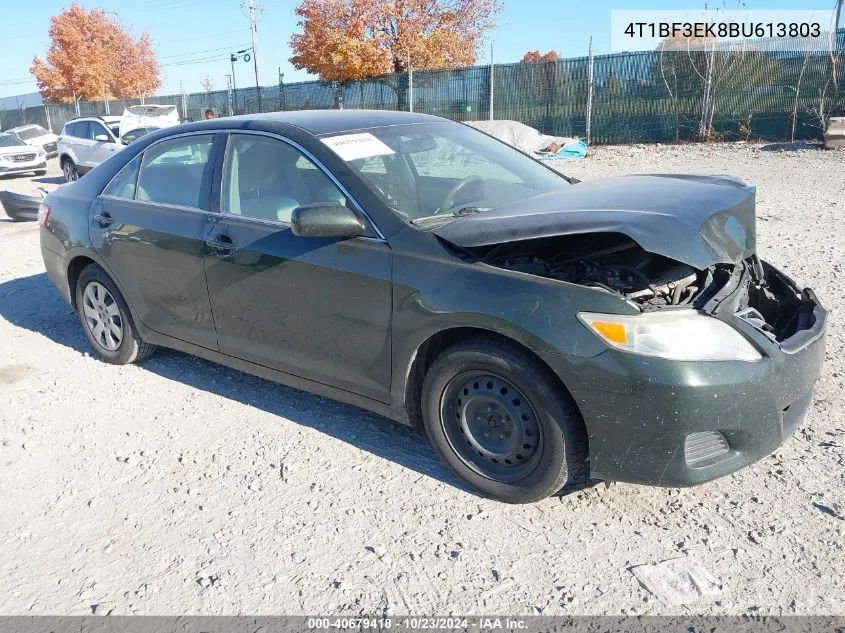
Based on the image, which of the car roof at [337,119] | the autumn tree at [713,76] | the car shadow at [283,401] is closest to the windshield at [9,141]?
the car shadow at [283,401]

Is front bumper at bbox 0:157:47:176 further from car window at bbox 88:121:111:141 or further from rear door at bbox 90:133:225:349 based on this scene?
rear door at bbox 90:133:225:349

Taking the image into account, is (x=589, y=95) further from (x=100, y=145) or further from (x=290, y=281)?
(x=290, y=281)

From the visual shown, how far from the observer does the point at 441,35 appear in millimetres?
32750

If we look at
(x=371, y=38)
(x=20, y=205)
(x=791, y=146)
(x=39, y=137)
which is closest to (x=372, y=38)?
(x=371, y=38)

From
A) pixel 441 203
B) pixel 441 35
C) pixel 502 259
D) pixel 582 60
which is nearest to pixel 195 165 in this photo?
pixel 441 203

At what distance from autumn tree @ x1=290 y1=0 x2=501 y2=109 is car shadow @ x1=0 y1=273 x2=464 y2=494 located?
25891 millimetres

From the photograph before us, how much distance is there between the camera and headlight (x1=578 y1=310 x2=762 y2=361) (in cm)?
282

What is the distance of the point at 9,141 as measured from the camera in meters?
21.6

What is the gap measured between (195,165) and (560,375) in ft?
8.80

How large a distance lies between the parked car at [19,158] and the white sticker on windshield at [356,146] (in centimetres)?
2050

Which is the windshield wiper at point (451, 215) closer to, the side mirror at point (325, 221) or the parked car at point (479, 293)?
the parked car at point (479, 293)

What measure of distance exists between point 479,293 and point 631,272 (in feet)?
2.36

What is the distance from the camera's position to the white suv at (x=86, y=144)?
Answer: 55.9 feet

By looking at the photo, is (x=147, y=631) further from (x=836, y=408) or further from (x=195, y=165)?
(x=836, y=408)
